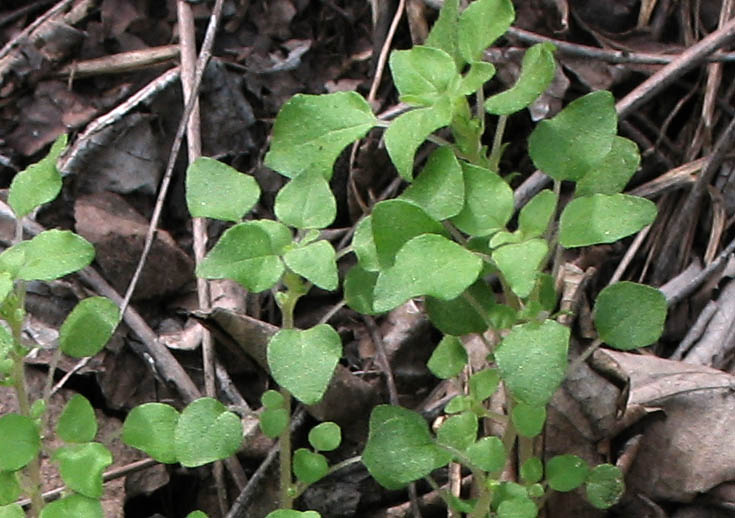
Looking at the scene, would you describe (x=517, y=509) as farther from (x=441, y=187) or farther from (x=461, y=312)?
(x=441, y=187)

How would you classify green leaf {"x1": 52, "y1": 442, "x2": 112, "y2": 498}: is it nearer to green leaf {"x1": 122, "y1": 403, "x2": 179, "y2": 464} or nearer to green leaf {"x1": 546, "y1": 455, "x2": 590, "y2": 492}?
green leaf {"x1": 122, "y1": 403, "x2": 179, "y2": 464}

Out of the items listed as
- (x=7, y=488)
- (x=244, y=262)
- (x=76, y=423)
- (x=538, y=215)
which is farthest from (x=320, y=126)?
(x=7, y=488)

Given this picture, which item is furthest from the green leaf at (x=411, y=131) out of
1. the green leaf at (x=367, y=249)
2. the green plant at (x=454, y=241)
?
the green leaf at (x=367, y=249)

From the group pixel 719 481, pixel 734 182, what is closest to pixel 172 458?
Answer: pixel 719 481

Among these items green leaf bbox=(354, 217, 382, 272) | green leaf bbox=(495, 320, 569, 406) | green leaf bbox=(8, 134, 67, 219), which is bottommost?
green leaf bbox=(495, 320, 569, 406)

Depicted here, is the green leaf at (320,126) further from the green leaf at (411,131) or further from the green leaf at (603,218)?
the green leaf at (603,218)

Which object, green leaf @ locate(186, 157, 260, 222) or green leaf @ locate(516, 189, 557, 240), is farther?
green leaf @ locate(186, 157, 260, 222)

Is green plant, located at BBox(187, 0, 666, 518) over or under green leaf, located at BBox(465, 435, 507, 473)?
over

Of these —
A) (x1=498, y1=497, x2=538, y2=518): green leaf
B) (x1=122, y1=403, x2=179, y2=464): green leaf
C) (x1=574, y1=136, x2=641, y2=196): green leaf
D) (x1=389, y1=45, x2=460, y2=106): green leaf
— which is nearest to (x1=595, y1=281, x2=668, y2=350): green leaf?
(x1=574, y1=136, x2=641, y2=196): green leaf
